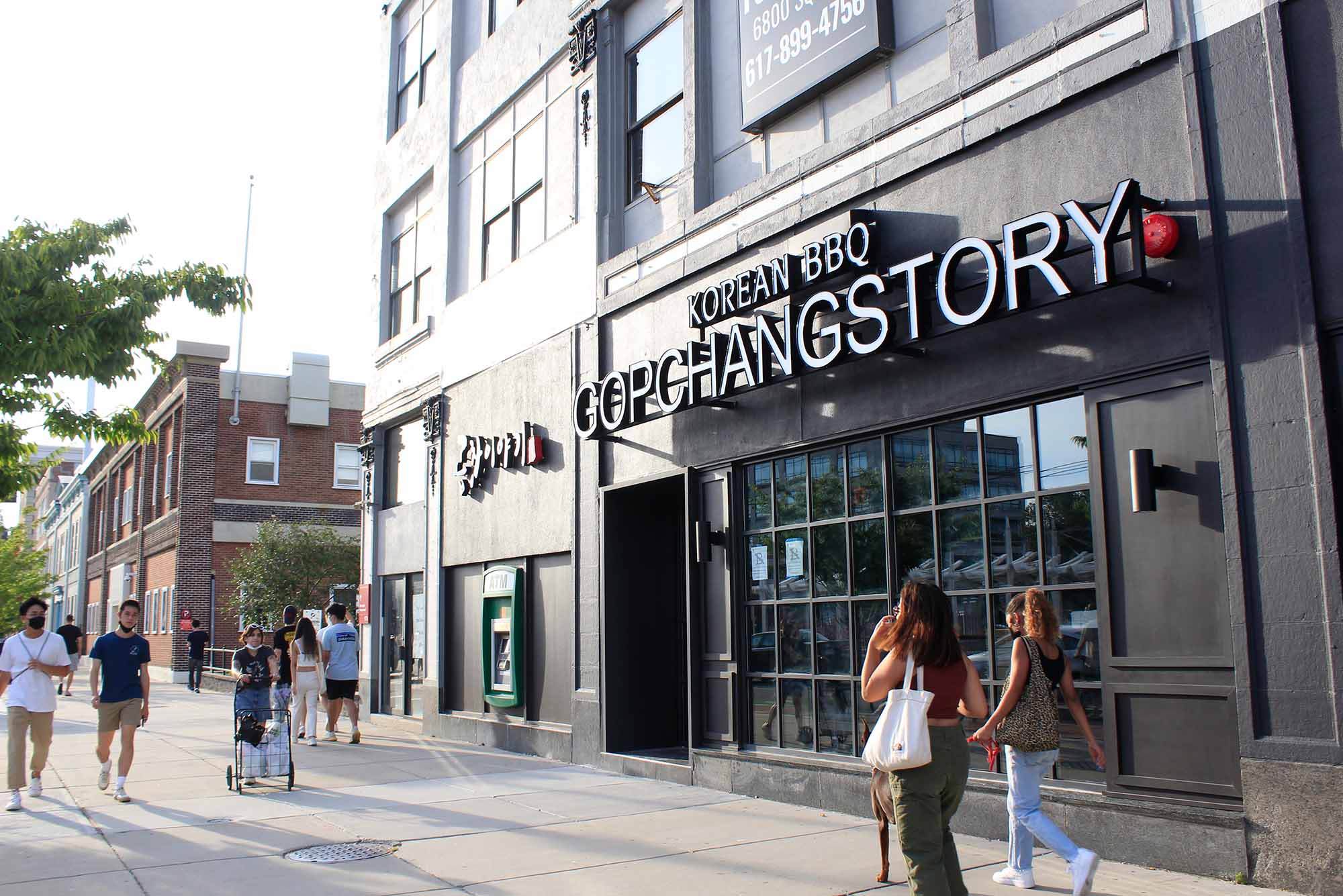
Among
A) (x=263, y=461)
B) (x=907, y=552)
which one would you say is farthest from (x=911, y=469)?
(x=263, y=461)

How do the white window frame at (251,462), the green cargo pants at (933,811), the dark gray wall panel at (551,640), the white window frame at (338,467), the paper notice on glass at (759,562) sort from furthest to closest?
the white window frame at (338,467), the white window frame at (251,462), the dark gray wall panel at (551,640), the paper notice on glass at (759,562), the green cargo pants at (933,811)

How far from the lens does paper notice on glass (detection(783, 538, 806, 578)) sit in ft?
33.2

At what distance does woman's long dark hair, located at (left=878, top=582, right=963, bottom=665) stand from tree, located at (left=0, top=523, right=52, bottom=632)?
45015 mm

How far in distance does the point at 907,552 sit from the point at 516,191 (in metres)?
9.21

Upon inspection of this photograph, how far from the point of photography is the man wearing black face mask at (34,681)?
1035cm

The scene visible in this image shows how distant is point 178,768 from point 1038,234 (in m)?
10.9

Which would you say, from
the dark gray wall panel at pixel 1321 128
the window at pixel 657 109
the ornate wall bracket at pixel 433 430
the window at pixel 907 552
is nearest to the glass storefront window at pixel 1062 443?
the window at pixel 907 552

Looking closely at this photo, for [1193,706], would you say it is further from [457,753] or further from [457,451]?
[457,451]

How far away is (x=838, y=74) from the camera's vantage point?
1002 cm

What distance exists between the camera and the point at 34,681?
10.4 m

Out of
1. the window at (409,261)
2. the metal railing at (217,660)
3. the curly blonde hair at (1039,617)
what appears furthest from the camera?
the metal railing at (217,660)

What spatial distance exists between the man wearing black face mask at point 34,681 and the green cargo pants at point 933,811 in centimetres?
848

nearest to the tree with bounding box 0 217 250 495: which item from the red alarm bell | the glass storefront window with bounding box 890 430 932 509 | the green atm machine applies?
the green atm machine

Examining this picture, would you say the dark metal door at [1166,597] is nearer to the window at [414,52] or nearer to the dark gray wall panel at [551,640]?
the dark gray wall panel at [551,640]
